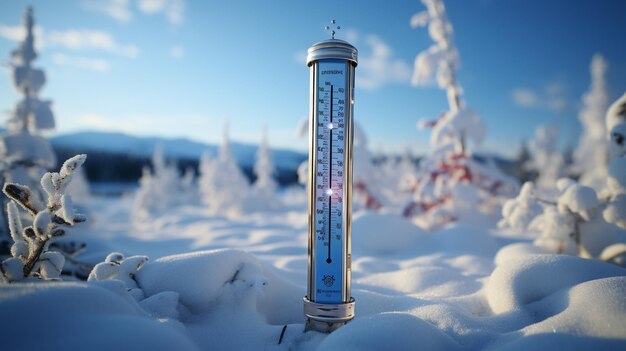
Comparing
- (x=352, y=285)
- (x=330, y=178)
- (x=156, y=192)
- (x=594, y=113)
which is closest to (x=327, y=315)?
(x=330, y=178)

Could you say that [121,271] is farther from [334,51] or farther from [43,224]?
[334,51]

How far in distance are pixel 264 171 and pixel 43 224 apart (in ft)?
87.2

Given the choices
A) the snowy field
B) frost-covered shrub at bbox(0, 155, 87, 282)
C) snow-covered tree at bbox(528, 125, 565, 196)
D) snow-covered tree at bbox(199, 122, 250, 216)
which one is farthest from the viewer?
snow-covered tree at bbox(528, 125, 565, 196)

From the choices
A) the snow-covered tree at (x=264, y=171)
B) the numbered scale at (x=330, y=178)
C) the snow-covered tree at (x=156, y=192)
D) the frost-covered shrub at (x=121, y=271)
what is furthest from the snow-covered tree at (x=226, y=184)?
the numbered scale at (x=330, y=178)

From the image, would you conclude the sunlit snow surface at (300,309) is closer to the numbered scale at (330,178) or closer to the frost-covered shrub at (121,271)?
the frost-covered shrub at (121,271)

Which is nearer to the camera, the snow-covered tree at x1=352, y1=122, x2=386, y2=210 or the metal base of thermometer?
the metal base of thermometer

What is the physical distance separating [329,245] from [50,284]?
1.70 metres

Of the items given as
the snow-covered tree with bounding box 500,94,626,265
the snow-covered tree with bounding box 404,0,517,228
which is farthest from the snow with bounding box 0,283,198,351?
the snow-covered tree with bounding box 404,0,517,228

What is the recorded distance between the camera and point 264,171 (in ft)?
93.9

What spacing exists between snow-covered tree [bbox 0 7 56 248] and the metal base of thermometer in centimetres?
722

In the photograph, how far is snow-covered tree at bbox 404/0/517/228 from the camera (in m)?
8.33

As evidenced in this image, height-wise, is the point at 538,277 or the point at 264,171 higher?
the point at 264,171

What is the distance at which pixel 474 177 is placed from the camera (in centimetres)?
848

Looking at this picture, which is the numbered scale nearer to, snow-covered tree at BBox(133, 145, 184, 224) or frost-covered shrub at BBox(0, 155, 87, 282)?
frost-covered shrub at BBox(0, 155, 87, 282)
